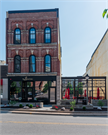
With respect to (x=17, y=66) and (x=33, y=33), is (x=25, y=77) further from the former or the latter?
(x=33, y=33)

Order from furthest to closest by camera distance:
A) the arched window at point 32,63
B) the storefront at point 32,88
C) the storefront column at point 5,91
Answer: the storefront column at point 5,91 < the arched window at point 32,63 < the storefront at point 32,88

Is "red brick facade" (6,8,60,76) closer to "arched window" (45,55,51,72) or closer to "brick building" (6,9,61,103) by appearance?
"brick building" (6,9,61,103)

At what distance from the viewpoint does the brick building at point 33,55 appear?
19.9 m

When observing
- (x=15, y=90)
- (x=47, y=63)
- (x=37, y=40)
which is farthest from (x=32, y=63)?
(x=15, y=90)

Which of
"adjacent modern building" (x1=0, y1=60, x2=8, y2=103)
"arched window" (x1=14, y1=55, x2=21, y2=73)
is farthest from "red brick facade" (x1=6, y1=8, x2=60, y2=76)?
"adjacent modern building" (x1=0, y1=60, x2=8, y2=103)

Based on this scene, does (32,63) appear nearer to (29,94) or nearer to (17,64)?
(17,64)

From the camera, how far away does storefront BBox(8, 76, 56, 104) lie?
1988 centimetres

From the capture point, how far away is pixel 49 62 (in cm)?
2038

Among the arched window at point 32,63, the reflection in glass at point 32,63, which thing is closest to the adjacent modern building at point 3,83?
the arched window at point 32,63

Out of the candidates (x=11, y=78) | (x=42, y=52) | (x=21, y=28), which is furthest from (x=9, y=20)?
(x=11, y=78)

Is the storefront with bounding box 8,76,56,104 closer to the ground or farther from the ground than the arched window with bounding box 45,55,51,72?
closer to the ground

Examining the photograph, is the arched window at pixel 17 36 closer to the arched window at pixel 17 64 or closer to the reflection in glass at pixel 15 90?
the arched window at pixel 17 64

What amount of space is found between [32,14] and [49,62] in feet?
25.8

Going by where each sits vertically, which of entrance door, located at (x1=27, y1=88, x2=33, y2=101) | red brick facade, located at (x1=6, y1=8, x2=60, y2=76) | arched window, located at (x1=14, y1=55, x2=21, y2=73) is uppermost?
red brick facade, located at (x1=6, y1=8, x2=60, y2=76)
